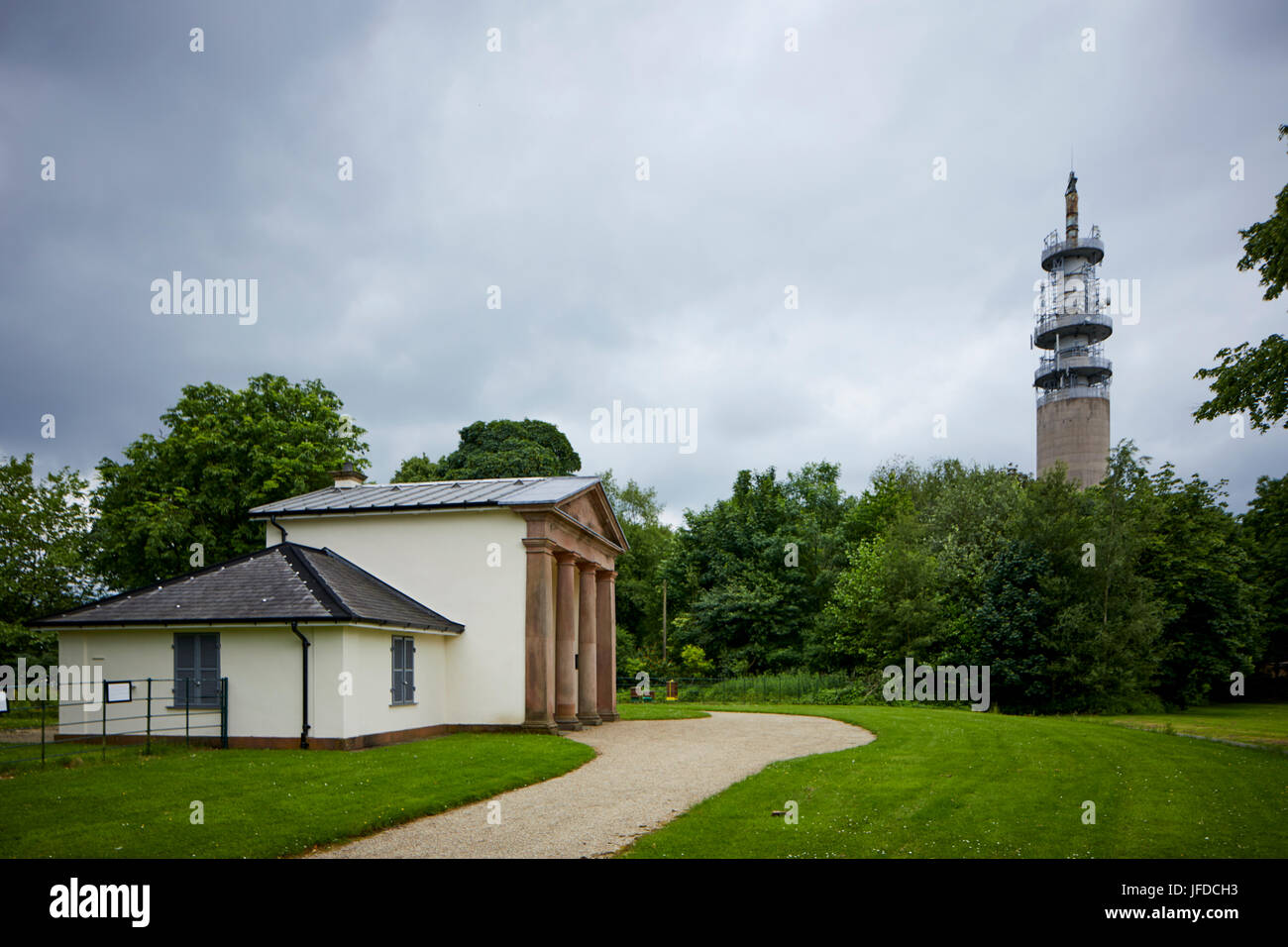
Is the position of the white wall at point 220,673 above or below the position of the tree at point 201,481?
below

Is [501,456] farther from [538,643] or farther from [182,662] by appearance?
[182,662]

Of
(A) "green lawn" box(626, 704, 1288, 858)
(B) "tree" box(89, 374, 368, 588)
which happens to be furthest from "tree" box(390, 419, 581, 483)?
(A) "green lawn" box(626, 704, 1288, 858)

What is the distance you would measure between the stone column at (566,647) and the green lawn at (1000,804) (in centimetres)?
903

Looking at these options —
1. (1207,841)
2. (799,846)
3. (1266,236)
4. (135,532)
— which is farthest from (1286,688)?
(135,532)

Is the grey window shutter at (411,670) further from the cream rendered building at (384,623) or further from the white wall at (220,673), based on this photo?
the white wall at (220,673)

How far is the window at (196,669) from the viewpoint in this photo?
19062mm

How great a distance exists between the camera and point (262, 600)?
1933cm

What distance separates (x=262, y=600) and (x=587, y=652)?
10.7 meters

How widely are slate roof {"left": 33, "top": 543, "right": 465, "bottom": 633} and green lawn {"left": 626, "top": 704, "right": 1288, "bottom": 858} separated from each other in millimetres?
10200

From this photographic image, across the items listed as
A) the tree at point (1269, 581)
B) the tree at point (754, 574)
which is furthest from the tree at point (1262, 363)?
the tree at point (1269, 581)

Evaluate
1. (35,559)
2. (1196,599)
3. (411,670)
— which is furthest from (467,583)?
(1196,599)

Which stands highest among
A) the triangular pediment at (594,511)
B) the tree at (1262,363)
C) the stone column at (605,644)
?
the tree at (1262,363)
